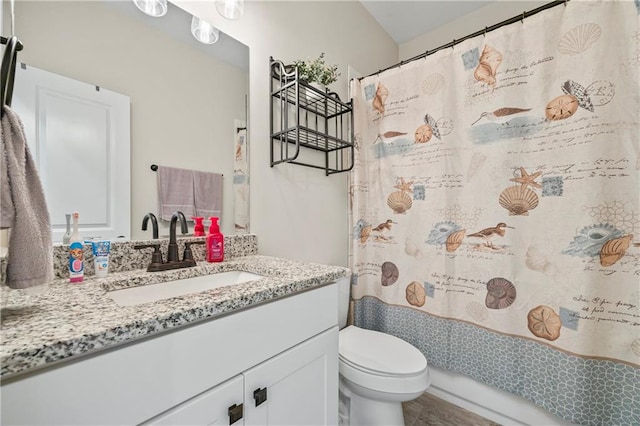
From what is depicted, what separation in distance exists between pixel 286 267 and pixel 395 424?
2.95 ft

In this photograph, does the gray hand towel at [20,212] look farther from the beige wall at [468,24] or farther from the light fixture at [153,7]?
the beige wall at [468,24]

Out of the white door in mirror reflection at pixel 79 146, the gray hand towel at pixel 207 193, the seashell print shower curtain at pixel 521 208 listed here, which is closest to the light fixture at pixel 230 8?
the white door in mirror reflection at pixel 79 146

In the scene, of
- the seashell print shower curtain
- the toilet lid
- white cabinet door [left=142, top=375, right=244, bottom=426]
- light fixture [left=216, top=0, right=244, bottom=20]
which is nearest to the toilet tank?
the toilet lid

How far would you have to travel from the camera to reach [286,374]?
756 mm

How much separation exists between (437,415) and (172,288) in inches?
61.7

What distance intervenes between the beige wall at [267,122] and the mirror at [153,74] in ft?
0.23

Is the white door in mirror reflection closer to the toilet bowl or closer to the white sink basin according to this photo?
the white sink basin

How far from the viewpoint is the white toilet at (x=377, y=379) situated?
3.52 feet

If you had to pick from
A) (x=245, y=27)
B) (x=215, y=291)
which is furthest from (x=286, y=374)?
(x=245, y=27)

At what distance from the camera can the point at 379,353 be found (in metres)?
1.24

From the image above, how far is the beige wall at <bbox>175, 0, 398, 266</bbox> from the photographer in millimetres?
1257

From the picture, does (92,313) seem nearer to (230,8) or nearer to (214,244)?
(214,244)

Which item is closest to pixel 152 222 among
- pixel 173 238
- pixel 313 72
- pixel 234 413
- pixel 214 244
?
pixel 173 238

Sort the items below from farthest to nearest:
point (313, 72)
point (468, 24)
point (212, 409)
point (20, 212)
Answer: point (468, 24), point (313, 72), point (212, 409), point (20, 212)
